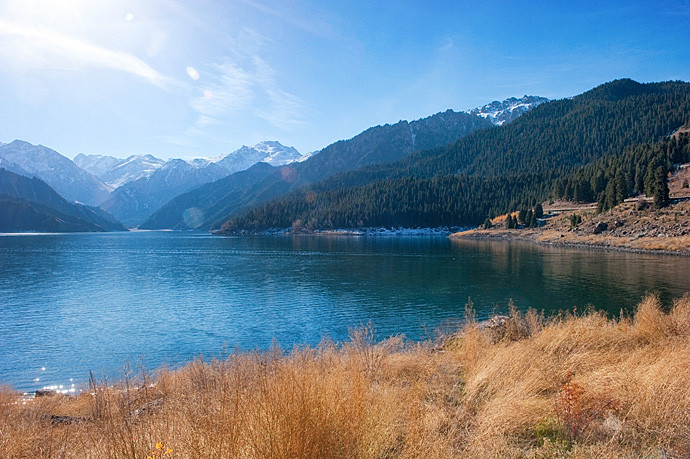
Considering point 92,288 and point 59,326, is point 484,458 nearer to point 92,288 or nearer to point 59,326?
point 59,326

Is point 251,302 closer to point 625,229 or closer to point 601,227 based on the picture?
point 625,229

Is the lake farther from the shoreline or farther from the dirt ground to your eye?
the dirt ground

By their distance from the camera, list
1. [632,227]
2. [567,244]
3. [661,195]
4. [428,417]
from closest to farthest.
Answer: [428,417] < [661,195] < [632,227] < [567,244]

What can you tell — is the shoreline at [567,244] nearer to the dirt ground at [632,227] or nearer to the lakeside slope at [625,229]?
the lakeside slope at [625,229]

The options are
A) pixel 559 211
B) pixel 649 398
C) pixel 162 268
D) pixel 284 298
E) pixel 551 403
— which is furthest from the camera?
pixel 559 211

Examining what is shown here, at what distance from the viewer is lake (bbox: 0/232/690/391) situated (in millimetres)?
20516

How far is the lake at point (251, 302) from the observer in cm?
2052

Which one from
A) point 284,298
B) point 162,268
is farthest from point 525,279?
point 162,268

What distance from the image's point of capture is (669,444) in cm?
425

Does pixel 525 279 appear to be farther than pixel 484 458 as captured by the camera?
Yes

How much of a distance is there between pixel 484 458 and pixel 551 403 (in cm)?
209

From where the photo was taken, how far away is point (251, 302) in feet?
107

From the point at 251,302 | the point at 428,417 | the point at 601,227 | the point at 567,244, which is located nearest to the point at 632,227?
the point at 601,227

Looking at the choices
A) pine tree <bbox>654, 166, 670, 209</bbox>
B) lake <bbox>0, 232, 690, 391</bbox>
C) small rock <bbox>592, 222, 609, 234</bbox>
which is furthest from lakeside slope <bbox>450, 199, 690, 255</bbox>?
lake <bbox>0, 232, 690, 391</bbox>
